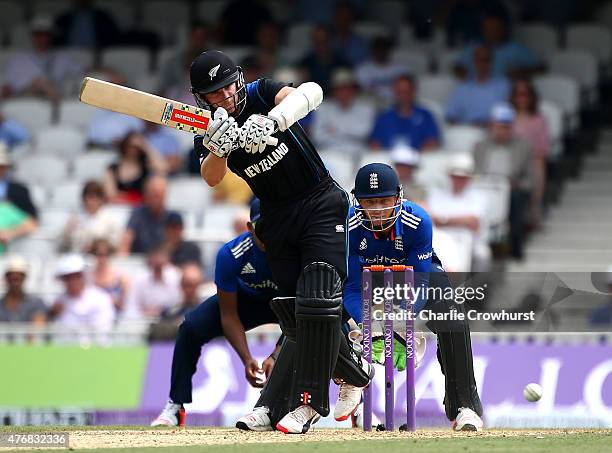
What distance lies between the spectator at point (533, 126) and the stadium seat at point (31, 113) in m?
5.28

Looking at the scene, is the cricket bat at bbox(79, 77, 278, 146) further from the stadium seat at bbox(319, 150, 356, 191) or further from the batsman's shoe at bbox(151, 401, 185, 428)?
the stadium seat at bbox(319, 150, 356, 191)

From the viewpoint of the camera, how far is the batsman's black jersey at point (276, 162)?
24.9 ft

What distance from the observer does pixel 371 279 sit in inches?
310

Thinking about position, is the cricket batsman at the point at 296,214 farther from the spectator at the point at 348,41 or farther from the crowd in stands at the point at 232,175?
the spectator at the point at 348,41

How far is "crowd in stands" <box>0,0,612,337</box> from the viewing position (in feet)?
42.5

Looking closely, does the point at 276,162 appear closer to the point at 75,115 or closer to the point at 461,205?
the point at 461,205

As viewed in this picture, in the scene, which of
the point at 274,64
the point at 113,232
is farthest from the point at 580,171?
the point at 113,232

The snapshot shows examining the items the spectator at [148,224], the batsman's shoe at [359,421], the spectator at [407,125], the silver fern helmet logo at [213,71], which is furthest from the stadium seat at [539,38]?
the silver fern helmet logo at [213,71]

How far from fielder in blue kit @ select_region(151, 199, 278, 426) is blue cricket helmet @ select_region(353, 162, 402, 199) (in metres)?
1.03

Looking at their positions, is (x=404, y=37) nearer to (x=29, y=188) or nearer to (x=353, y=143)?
(x=353, y=143)

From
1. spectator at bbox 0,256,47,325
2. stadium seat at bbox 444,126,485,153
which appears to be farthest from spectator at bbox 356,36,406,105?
spectator at bbox 0,256,47,325

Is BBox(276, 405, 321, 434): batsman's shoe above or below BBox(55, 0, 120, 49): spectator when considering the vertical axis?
below

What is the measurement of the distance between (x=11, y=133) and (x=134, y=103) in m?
8.16

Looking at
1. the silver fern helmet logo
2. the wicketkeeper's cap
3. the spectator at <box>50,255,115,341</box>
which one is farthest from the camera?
the spectator at <box>50,255,115,341</box>
